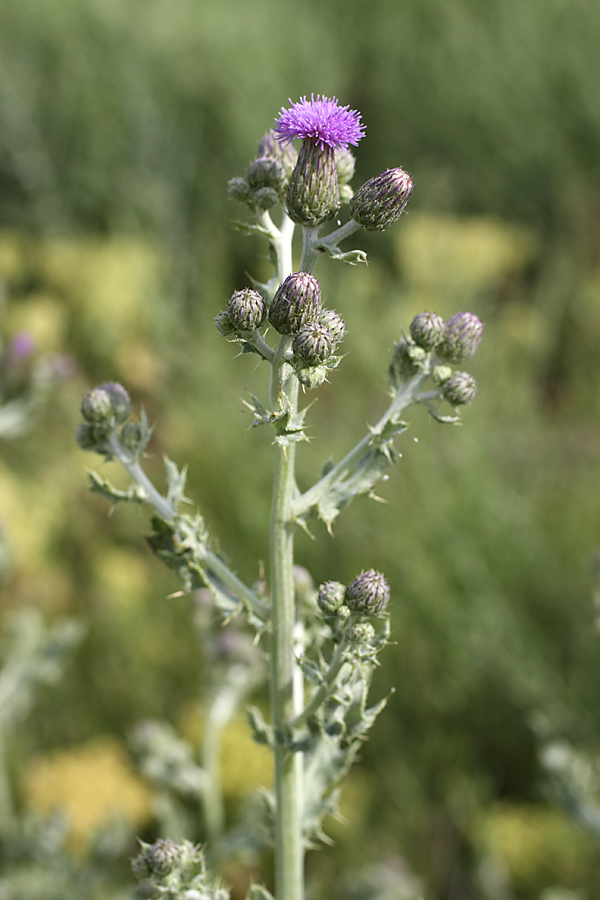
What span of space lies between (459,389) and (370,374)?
14.5ft

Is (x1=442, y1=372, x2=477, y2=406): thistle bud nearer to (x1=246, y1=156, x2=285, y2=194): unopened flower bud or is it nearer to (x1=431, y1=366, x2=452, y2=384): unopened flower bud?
(x1=431, y1=366, x2=452, y2=384): unopened flower bud

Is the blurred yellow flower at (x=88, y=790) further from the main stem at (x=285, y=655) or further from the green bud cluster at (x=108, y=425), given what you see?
the green bud cluster at (x=108, y=425)

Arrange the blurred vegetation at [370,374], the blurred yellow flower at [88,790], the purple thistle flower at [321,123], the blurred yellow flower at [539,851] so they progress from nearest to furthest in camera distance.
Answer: the purple thistle flower at [321,123]
the blurred yellow flower at [539,851]
the blurred yellow flower at [88,790]
the blurred vegetation at [370,374]

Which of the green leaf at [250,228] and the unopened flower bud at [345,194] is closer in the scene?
the green leaf at [250,228]

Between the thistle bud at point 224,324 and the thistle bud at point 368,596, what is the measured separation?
64 cm

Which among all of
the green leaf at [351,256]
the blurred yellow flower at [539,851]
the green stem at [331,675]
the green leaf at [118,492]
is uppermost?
the green leaf at [351,256]

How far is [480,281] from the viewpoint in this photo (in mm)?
7566

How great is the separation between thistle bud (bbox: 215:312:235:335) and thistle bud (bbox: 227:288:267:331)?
0.02 meters

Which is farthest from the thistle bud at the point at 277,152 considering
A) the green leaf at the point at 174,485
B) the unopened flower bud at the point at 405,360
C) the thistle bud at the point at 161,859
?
the thistle bud at the point at 161,859

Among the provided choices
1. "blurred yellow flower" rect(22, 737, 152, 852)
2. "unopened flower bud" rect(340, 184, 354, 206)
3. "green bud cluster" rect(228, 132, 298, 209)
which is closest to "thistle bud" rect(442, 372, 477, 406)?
"unopened flower bud" rect(340, 184, 354, 206)

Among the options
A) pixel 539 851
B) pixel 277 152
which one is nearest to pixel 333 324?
pixel 277 152

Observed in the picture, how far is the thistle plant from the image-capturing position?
5.50 feet

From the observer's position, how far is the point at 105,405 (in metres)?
1.99

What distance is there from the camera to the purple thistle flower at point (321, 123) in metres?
1.70
